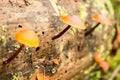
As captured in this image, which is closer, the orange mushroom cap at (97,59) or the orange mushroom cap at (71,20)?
the orange mushroom cap at (71,20)

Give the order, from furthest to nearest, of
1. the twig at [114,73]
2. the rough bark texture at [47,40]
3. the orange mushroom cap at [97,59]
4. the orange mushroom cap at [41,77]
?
the twig at [114,73] → the orange mushroom cap at [97,59] → the orange mushroom cap at [41,77] → the rough bark texture at [47,40]

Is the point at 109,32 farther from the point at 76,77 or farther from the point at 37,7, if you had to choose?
the point at 37,7

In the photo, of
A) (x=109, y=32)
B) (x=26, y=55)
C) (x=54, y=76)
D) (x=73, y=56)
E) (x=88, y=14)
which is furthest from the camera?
(x=109, y=32)

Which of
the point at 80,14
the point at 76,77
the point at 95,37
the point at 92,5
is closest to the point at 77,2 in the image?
the point at 80,14

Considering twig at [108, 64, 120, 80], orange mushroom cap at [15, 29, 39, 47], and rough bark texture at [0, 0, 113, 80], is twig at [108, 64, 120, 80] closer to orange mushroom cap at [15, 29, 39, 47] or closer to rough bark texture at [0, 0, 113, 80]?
rough bark texture at [0, 0, 113, 80]

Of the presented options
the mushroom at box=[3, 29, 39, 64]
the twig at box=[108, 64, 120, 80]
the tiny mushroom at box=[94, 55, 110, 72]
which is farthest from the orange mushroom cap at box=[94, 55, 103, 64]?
the mushroom at box=[3, 29, 39, 64]

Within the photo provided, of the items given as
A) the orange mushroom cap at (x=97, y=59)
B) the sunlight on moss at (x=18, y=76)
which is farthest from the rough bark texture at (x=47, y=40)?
the orange mushroom cap at (x=97, y=59)

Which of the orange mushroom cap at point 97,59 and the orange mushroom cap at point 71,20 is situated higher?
the orange mushroom cap at point 71,20

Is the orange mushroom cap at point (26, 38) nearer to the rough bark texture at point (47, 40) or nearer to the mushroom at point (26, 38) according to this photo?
the mushroom at point (26, 38)
